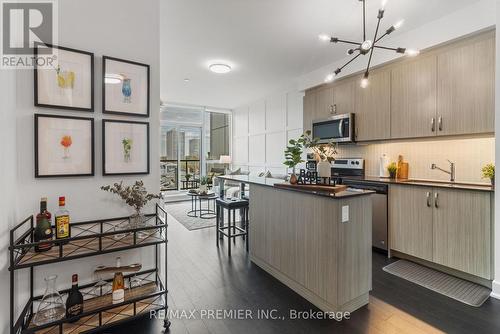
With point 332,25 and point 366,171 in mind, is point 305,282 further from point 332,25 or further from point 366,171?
point 332,25

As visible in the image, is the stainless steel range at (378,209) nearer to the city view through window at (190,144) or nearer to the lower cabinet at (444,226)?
the lower cabinet at (444,226)

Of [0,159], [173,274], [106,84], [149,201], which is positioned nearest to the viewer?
[0,159]

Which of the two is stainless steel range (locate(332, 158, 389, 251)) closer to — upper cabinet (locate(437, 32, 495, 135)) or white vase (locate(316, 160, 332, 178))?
white vase (locate(316, 160, 332, 178))

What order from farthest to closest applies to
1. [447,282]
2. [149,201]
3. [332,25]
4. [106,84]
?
[332,25], [447,282], [149,201], [106,84]

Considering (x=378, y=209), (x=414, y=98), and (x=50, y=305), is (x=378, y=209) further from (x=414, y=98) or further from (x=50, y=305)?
(x=50, y=305)

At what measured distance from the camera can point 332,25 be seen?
291 cm

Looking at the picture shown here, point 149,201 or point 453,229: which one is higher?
point 149,201

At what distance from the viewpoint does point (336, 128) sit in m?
3.99

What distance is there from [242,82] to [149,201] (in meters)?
4.02

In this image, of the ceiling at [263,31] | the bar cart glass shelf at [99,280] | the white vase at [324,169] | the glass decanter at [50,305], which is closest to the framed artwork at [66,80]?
the bar cart glass shelf at [99,280]

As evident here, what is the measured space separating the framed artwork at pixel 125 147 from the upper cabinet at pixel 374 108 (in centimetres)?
312

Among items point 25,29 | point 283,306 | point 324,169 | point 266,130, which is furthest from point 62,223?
point 266,130

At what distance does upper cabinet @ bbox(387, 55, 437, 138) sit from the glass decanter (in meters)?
3.87

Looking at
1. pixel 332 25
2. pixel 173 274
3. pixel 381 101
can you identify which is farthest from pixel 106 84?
pixel 381 101
